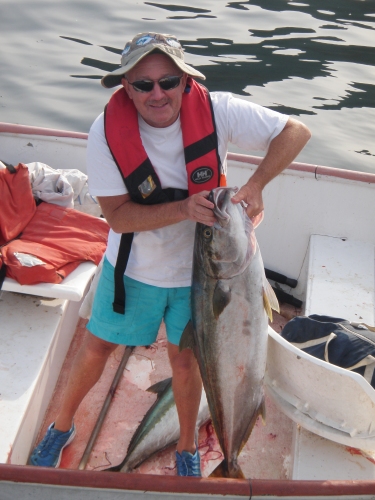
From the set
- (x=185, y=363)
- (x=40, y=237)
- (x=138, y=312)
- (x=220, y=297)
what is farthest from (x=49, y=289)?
(x=220, y=297)

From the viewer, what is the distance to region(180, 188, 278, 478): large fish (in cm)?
262

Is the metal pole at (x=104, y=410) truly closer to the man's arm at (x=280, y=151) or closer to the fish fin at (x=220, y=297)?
the fish fin at (x=220, y=297)

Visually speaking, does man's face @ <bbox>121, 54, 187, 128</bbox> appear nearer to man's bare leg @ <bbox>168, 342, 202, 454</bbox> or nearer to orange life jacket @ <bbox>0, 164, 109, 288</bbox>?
man's bare leg @ <bbox>168, 342, 202, 454</bbox>

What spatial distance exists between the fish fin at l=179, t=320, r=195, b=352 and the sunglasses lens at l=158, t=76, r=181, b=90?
3.50ft

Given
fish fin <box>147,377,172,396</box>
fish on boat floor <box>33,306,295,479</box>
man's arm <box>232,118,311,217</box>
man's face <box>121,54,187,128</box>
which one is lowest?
fish on boat floor <box>33,306,295,479</box>

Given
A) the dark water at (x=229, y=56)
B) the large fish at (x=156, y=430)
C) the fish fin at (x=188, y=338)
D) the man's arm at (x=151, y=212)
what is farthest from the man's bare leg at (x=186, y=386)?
the dark water at (x=229, y=56)

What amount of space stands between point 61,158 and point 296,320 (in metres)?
2.80

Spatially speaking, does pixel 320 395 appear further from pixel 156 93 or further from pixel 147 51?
pixel 147 51

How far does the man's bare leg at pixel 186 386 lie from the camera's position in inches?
123

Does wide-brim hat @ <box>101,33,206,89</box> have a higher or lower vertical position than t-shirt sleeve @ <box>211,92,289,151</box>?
higher

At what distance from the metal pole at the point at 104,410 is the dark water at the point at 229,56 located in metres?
5.38

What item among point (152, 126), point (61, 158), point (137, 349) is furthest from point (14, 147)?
point (152, 126)

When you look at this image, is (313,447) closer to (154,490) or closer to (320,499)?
(320,499)

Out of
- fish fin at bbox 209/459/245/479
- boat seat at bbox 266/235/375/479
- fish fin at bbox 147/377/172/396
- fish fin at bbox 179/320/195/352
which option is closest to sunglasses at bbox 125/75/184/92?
fish fin at bbox 179/320/195/352
